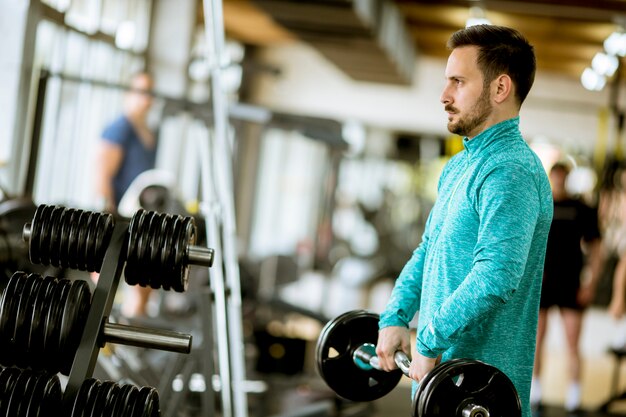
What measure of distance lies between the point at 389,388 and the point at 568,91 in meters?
9.96

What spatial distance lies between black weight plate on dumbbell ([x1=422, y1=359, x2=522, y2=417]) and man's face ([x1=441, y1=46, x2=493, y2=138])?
477mm

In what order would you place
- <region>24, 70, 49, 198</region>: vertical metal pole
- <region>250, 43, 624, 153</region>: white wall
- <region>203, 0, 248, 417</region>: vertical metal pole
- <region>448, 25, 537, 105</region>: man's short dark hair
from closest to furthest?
<region>448, 25, 537, 105</region>: man's short dark hair, <region>203, 0, 248, 417</region>: vertical metal pole, <region>24, 70, 49, 198</region>: vertical metal pole, <region>250, 43, 624, 153</region>: white wall

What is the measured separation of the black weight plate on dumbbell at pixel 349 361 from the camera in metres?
2.07

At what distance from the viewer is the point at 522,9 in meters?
7.36

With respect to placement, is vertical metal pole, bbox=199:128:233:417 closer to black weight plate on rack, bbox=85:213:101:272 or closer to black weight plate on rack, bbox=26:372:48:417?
black weight plate on rack, bbox=85:213:101:272

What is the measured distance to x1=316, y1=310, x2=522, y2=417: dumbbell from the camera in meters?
1.67

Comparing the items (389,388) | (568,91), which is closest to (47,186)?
(389,388)

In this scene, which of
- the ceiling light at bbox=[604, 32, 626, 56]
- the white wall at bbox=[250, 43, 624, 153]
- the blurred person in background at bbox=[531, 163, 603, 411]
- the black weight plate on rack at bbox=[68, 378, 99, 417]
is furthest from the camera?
the white wall at bbox=[250, 43, 624, 153]

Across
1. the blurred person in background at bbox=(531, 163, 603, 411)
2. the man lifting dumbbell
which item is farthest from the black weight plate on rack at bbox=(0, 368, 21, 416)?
the blurred person in background at bbox=(531, 163, 603, 411)

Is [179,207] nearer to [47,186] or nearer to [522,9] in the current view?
[47,186]

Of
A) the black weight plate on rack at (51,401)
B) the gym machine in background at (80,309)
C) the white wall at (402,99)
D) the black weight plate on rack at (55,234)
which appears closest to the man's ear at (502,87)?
the gym machine in background at (80,309)

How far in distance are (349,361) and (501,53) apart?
80 centimetres

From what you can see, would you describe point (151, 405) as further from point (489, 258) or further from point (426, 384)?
point (489, 258)

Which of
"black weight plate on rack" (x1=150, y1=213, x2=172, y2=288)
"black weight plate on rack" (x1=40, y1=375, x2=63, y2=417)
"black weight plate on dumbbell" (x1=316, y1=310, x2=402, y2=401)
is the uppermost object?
"black weight plate on rack" (x1=150, y1=213, x2=172, y2=288)
